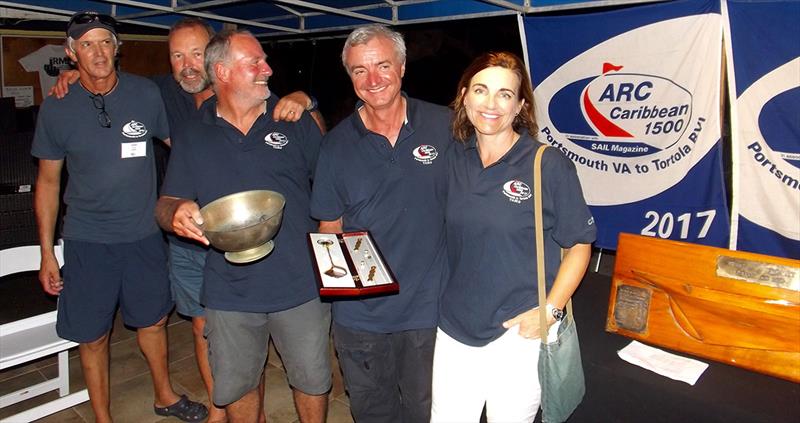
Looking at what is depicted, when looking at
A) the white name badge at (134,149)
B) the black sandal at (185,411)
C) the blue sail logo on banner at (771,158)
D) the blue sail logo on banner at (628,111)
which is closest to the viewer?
the white name badge at (134,149)

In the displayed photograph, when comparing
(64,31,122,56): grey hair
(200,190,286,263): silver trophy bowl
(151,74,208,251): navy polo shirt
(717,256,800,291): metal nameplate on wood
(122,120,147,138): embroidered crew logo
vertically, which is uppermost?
(64,31,122,56): grey hair

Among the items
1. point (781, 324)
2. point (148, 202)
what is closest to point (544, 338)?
point (781, 324)

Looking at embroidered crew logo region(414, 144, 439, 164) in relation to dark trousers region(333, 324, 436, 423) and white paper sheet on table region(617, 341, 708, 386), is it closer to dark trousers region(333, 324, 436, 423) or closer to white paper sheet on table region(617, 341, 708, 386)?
dark trousers region(333, 324, 436, 423)

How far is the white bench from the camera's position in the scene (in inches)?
109

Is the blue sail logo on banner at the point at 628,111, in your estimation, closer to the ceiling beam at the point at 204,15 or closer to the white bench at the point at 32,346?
the ceiling beam at the point at 204,15

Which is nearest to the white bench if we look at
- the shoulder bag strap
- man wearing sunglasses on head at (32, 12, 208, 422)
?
man wearing sunglasses on head at (32, 12, 208, 422)

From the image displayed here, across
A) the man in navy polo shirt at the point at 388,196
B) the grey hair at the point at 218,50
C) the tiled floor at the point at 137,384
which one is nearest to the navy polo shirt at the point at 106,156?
the grey hair at the point at 218,50

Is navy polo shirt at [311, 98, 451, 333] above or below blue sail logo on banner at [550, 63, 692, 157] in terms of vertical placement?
below

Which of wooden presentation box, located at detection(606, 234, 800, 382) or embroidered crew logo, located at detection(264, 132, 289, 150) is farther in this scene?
embroidered crew logo, located at detection(264, 132, 289, 150)

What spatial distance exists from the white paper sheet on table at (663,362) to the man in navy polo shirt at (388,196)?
2.98 feet

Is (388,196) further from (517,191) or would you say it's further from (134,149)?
(134,149)

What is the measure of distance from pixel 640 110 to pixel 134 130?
2.97m

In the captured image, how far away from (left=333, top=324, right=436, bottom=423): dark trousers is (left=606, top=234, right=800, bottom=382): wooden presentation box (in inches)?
38.6

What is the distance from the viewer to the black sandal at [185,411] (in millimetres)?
2959
